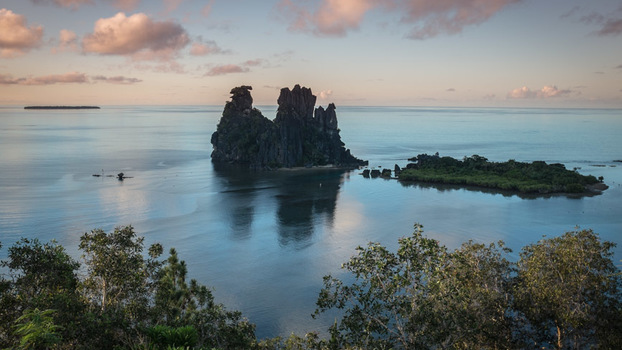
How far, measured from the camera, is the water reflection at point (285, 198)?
75.9 meters

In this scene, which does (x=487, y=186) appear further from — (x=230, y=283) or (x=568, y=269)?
(x=568, y=269)

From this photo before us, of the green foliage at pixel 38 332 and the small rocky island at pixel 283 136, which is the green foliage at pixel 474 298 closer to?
the green foliage at pixel 38 332

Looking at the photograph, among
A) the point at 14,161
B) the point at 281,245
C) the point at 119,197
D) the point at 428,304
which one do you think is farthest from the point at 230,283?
the point at 14,161

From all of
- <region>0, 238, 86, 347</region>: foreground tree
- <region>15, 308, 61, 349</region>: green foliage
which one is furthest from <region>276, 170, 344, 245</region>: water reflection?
<region>15, 308, 61, 349</region>: green foliage

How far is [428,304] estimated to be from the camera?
852 inches

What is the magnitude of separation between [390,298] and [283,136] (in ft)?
411

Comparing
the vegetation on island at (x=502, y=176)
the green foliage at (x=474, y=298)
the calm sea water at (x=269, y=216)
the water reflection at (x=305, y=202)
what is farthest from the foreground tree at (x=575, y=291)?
the vegetation on island at (x=502, y=176)

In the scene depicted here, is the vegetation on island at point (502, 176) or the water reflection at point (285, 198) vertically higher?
the vegetation on island at point (502, 176)

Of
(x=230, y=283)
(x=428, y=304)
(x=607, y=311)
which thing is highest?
(x=428, y=304)

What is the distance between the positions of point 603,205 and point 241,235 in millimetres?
69600

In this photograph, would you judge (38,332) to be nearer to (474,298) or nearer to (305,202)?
(474,298)

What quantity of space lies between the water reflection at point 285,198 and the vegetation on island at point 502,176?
2320cm

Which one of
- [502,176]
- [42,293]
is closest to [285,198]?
[502,176]

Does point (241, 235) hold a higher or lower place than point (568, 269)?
lower
